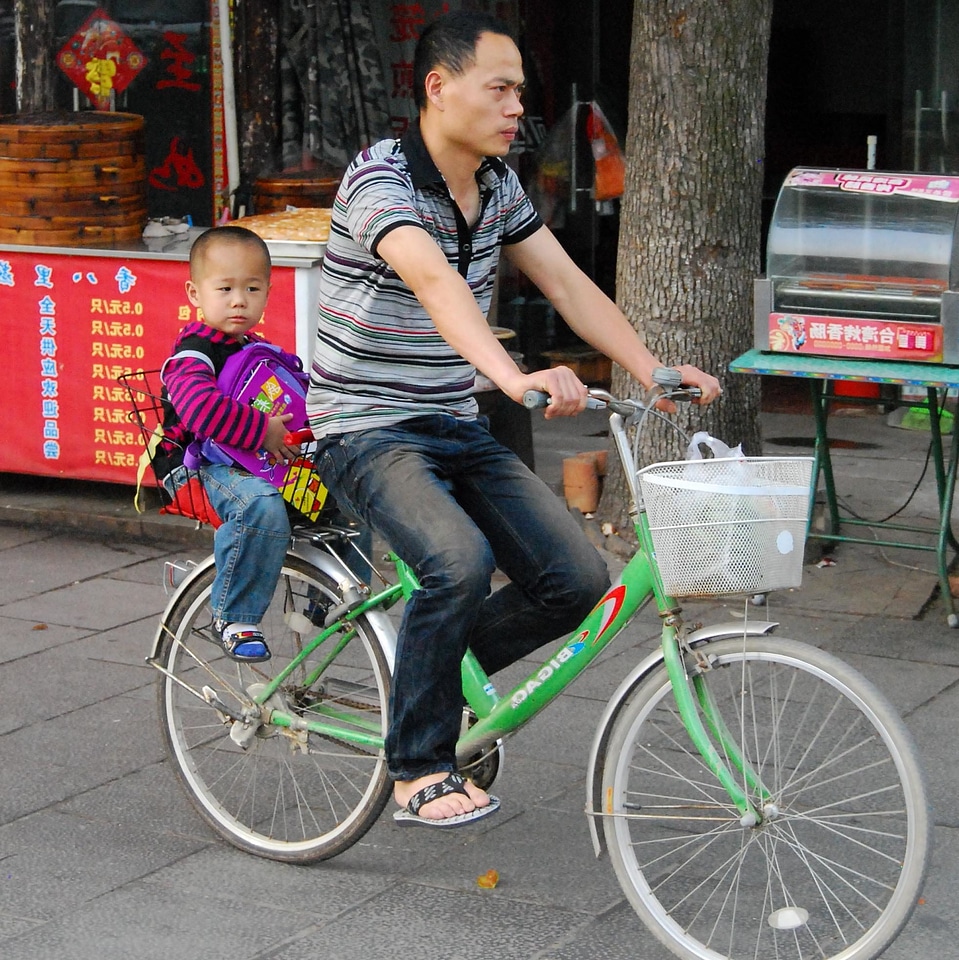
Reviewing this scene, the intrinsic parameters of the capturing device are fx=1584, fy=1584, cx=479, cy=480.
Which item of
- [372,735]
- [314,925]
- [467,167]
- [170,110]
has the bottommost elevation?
[314,925]

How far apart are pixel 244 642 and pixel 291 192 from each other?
4111 millimetres

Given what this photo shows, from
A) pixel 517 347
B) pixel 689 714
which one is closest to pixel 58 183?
pixel 517 347

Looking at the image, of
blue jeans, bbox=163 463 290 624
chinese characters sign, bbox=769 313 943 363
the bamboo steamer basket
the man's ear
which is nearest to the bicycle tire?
blue jeans, bbox=163 463 290 624

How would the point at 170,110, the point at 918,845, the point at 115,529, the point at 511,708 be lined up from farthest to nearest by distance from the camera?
the point at 170,110 < the point at 115,529 < the point at 511,708 < the point at 918,845

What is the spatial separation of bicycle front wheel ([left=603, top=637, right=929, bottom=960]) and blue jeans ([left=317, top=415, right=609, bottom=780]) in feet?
1.31

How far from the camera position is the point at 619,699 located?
Answer: 3227 millimetres

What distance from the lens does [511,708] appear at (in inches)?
137

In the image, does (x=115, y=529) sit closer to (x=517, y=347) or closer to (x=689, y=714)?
(x=517, y=347)

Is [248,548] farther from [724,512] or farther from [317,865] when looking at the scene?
[724,512]

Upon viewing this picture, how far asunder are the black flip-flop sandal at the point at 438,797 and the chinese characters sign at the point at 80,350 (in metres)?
3.46

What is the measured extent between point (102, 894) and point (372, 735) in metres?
0.74

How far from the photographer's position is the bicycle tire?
3.76 meters

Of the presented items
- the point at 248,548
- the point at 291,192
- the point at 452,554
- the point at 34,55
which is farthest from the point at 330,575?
the point at 34,55

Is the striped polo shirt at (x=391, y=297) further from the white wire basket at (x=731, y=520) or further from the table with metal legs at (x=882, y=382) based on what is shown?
the table with metal legs at (x=882, y=382)
